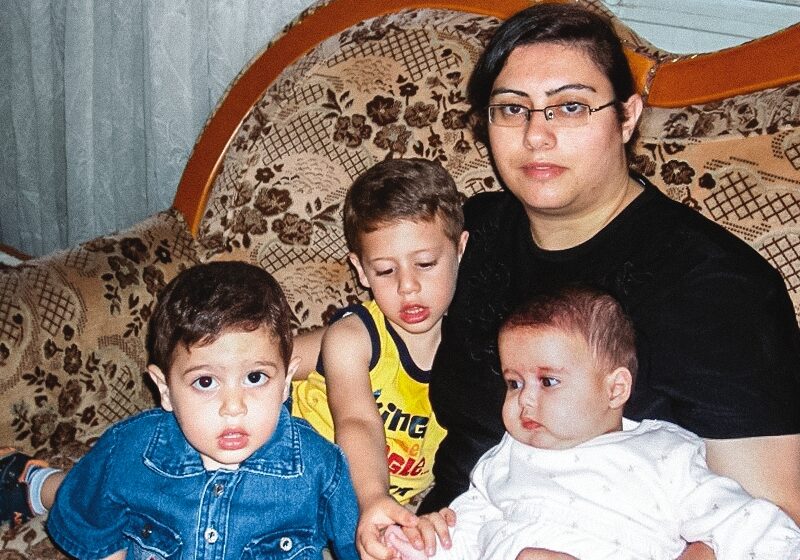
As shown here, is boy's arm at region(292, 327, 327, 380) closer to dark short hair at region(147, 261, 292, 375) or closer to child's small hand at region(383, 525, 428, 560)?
dark short hair at region(147, 261, 292, 375)

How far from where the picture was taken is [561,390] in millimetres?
1374

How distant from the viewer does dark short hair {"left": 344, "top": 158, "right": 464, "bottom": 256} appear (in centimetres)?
166

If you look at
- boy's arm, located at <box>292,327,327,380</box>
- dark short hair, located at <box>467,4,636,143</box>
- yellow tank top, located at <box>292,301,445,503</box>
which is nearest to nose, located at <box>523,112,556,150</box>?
dark short hair, located at <box>467,4,636,143</box>

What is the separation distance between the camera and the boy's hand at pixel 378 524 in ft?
4.66

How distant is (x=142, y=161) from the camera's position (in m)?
3.11

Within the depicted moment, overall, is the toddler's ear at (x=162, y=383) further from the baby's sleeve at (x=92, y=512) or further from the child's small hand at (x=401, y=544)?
the child's small hand at (x=401, y=544)

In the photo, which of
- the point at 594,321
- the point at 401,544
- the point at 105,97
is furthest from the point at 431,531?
the point at 105,97

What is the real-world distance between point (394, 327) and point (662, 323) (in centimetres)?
55

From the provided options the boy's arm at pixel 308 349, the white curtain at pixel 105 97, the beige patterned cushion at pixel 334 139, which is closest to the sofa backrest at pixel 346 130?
the beige patterned cushion at pixel 334 139

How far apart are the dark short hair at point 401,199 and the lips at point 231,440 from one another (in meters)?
0.50

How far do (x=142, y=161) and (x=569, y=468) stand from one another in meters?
2.22

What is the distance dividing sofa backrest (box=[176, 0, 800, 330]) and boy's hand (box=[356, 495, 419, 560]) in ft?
2.14

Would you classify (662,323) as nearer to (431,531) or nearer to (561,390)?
(561,390)

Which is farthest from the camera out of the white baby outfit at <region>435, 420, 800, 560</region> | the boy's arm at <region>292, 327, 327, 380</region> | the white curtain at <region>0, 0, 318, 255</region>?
the white curtain at <region>0, 0, 318, 255</region>
